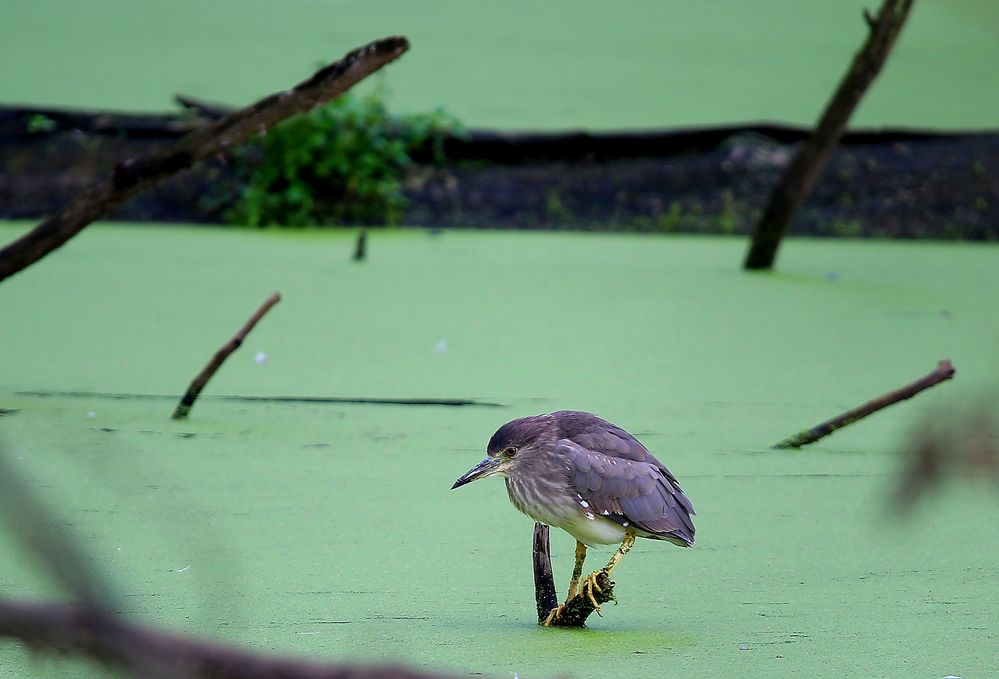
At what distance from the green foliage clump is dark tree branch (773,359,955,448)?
3.17m

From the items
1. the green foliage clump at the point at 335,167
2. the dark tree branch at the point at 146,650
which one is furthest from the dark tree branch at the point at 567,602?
the green foliage clump at the point at 335,167

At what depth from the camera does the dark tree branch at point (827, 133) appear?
4250 mm

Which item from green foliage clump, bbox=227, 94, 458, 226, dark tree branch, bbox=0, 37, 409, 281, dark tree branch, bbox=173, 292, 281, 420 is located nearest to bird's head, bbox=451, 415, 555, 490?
dark tree branch, bbox=0, 37, 409, 281

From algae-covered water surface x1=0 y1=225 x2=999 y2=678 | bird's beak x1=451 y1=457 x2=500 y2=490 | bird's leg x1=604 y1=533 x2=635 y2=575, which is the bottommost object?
algae-covered water surface x1=0 y1=225 x2=999 y2=678

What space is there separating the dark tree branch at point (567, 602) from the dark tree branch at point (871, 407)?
0.72 m

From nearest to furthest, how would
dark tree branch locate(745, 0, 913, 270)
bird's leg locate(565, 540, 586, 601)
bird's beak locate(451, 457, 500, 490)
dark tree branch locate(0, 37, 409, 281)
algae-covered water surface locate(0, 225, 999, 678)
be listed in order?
algae-covered water surface locate(0, 225, 999, 678), bird's leg locate(565, 540, 586, 601), bird's beak locate(451, 457, 500, 490), dark tree branch locate(0, 37, 409, 281), dark tree branch locate(745, 0, 913, 270)

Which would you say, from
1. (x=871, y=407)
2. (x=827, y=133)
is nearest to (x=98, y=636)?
(x=871, y=407)

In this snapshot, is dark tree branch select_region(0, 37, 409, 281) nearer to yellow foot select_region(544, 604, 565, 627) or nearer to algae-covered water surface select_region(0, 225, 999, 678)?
algae-covered water surface select_region(0, 225, 999, 678)

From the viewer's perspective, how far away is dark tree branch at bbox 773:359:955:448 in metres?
2.15

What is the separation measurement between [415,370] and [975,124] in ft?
12.5

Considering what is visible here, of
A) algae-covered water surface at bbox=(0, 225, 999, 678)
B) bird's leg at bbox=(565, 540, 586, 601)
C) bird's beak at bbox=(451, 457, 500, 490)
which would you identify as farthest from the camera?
bird's beak at bbox=(451, 457, 500, 490)

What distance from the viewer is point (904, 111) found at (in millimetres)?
6203

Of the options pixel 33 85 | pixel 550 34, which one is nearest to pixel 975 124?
pixel 550 34

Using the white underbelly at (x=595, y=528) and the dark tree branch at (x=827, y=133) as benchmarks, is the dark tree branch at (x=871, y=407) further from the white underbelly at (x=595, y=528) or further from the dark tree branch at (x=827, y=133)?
the dark tree branch at (x=827, y=133)
